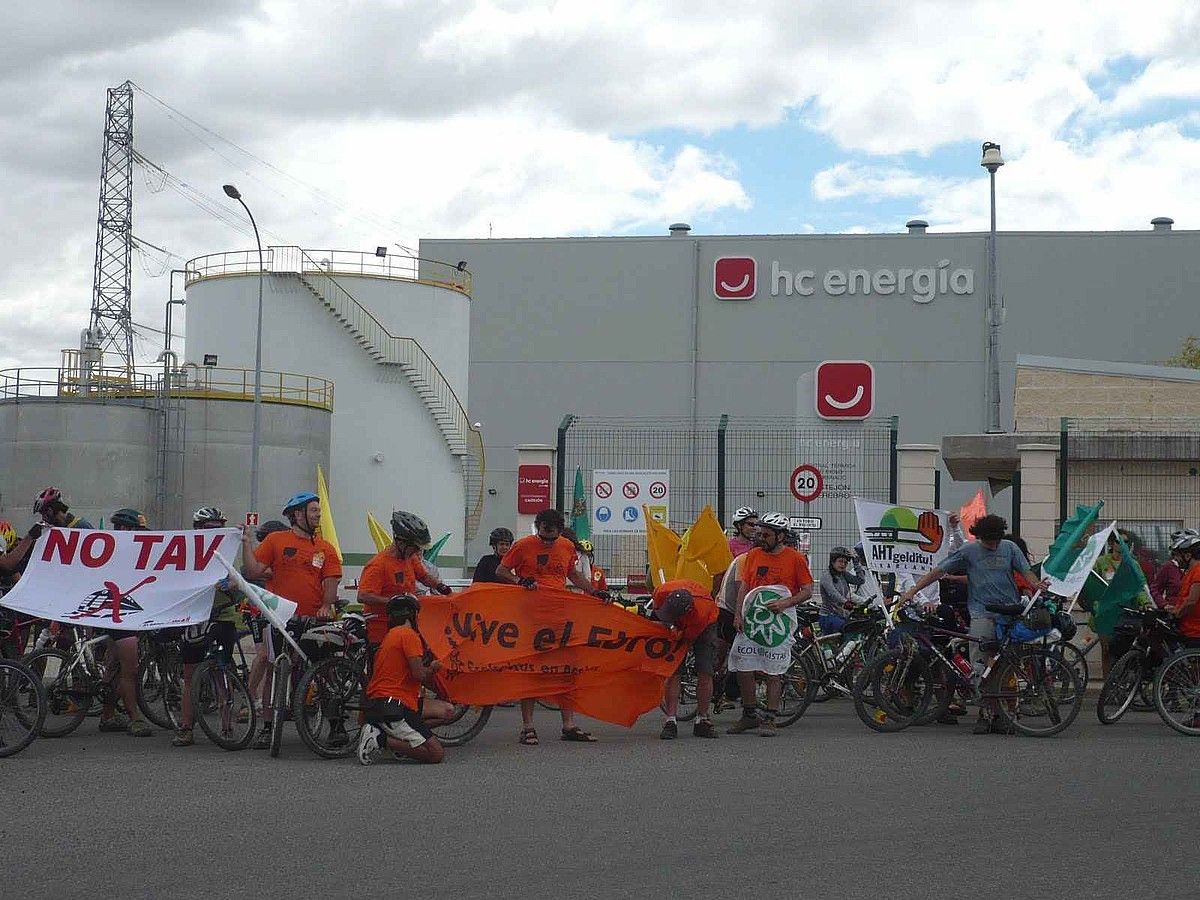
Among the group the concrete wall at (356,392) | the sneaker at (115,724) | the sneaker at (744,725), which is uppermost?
the concrete wall at (356,392)

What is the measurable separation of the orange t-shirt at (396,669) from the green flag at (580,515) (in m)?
8.48

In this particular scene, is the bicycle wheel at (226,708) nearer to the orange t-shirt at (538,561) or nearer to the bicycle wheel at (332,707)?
the bicycle wheel at (332,707)

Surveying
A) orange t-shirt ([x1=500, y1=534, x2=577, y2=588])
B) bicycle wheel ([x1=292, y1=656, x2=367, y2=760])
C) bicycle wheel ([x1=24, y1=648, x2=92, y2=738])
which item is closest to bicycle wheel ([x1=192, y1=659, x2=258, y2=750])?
bicycle wheel ([x1=292, y1=656, x2=367, y2=760])

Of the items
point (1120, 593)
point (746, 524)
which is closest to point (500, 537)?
point (746, 524)

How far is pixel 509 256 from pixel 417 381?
1386 cm

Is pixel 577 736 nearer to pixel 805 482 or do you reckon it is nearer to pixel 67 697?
pixel 67 697

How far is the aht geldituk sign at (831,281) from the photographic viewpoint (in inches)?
1999

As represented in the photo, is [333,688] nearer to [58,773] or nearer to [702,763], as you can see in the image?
[58,773]

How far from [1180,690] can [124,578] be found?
8634 millimetres

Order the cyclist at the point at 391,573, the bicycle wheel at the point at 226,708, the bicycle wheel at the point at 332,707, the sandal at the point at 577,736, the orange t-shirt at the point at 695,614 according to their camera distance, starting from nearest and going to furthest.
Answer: the bicycle wheel at the point at 332,707, the bicycle wheel at the point at 226,708, the cyclist at the point at 391,573, the sandal at the point at 577,736, the orange t-shirt at the point at 695,614

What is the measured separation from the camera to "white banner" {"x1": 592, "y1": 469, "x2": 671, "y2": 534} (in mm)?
18938

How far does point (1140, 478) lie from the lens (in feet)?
60.2

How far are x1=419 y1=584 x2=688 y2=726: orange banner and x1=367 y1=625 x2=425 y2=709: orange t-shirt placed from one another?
970 millimetres

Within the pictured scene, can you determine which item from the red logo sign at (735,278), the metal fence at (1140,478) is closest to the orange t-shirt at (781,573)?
the metal fence at (1140,478)
